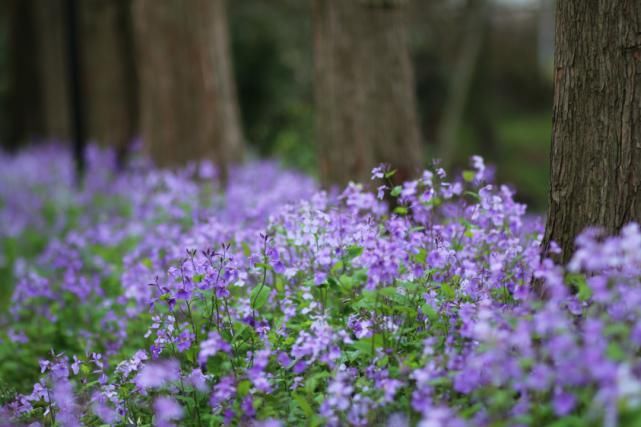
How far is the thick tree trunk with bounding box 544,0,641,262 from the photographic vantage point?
10.2 ft

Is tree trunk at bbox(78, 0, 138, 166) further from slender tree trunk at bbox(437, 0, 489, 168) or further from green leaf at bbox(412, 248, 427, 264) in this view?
green leaf at bbox(412, 248, 427, 264)

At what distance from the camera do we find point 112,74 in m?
12.6

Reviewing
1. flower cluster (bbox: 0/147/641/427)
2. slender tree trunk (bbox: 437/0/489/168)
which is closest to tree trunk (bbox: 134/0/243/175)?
flower cluster (bbox: 0/147/641/427)

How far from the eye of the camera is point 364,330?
9.86ft

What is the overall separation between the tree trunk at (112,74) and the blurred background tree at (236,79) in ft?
0.05

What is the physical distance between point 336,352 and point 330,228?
0.85 meters

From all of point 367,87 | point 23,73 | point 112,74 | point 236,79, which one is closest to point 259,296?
point 367,87

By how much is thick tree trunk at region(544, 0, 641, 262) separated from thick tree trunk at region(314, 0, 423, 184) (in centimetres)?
329

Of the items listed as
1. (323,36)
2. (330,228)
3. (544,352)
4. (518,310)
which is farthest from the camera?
(323,36)

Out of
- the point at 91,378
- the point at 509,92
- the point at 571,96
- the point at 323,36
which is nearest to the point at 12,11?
the point at 323,36

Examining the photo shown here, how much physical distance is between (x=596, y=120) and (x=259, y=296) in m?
1.58

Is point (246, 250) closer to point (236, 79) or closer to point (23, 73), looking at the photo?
point (236, 79)

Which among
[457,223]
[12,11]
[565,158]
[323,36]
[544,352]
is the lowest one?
[544,352]

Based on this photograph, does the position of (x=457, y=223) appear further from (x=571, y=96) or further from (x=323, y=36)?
(x=323, y=36)
